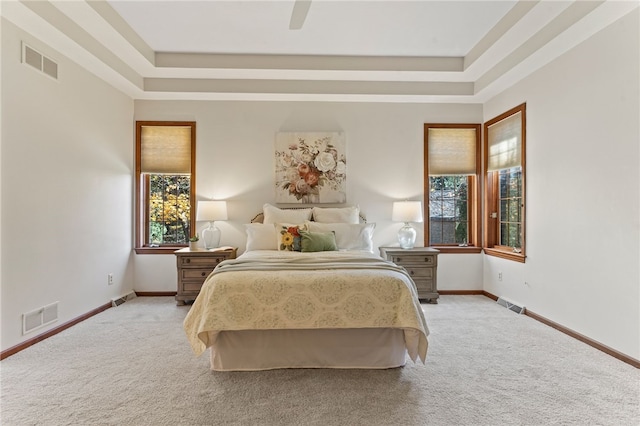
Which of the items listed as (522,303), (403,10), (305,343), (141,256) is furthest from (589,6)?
(141,256)

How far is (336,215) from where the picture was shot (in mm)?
4320

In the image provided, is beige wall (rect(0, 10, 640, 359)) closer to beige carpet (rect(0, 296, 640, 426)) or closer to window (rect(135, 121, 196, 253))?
window (rect(135, 121, 196, 253))

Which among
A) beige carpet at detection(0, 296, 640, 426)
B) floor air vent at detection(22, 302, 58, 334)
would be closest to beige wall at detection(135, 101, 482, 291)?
floor air vent at detection(22, 302, 58, 334)

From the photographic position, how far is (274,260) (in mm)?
2881

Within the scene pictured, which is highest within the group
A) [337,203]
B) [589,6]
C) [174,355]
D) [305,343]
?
[589,6]

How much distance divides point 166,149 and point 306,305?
3.41 meters

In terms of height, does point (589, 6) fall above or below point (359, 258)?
above

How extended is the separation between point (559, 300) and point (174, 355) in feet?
11.7

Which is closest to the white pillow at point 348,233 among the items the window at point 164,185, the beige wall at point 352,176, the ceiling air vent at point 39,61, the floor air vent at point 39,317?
the beige wall at point 352,176

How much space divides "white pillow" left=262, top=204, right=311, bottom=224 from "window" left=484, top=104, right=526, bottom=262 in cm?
252

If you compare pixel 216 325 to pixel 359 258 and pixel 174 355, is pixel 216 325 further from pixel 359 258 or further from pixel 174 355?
pixel 359 258

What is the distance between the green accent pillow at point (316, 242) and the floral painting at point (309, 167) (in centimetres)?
105

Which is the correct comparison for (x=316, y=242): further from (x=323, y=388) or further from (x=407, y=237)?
(x=323, y=388)

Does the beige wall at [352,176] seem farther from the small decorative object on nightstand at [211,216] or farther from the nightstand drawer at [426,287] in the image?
the nightstand drawer at [426,287]
